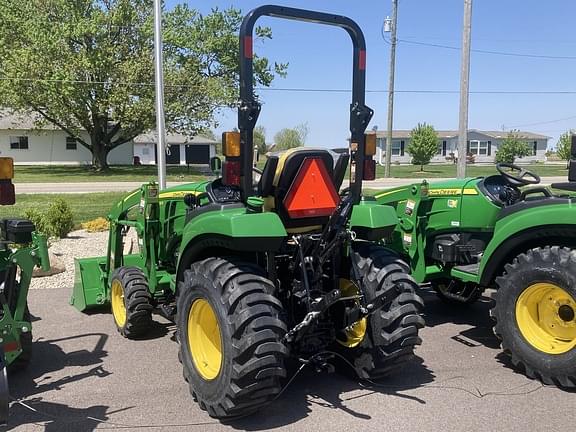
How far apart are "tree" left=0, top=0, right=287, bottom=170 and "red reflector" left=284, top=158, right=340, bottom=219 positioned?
24.9 metres

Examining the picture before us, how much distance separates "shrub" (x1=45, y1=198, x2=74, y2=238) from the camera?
34.0ft

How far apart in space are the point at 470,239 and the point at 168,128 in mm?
28202

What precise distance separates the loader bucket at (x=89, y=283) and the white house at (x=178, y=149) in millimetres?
40919

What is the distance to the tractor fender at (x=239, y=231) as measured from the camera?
3.64 m

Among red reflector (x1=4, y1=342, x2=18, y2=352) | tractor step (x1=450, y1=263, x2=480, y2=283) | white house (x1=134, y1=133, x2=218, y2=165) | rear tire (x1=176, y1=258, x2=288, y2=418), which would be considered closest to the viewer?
rear tire (x1=176, y1=258, x2=288, y2=418)

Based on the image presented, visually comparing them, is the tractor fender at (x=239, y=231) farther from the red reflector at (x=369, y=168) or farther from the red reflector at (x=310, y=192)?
the red reflector at (x=369, y=168)

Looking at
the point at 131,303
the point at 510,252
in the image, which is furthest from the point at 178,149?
the point at 510,252

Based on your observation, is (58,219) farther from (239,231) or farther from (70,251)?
(239,231)

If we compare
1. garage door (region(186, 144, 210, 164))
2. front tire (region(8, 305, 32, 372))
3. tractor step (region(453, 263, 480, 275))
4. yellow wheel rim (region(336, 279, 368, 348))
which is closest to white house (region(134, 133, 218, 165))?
garage door (region(186, 144, 210, 164))

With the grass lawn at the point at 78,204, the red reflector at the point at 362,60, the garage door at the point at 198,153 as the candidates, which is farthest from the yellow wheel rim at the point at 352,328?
the garage door at the point at 198,153

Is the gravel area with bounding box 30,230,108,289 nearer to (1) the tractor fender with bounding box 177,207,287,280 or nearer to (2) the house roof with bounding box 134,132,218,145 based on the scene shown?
(1) the tractor fender with bounding box 177,207,287,280

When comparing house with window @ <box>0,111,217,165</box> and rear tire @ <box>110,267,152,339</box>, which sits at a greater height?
house with window @ <box>0,111,217,165</box>

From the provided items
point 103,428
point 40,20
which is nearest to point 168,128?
point 40,20

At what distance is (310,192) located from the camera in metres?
4.04
